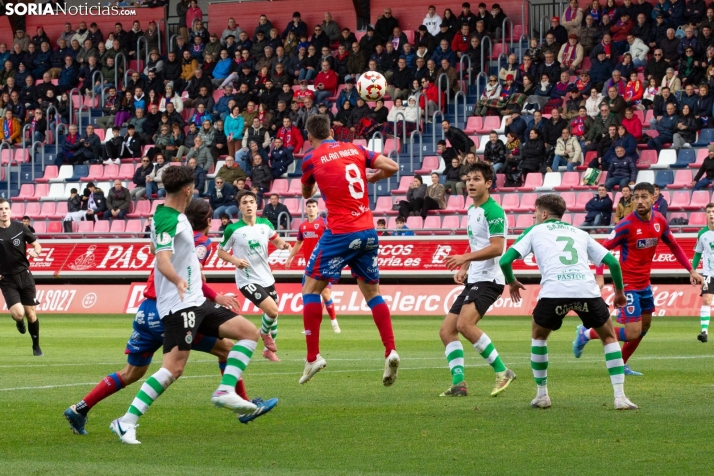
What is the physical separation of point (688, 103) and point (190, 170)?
22795 mm

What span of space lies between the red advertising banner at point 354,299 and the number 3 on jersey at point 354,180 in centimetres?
1566

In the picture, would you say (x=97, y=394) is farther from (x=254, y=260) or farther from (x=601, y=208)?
(x=601, y=208)

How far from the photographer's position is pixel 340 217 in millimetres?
10812

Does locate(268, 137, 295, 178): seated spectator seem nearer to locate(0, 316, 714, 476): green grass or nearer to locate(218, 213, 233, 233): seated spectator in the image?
locate(218, 213, 233, 233): seated spectator

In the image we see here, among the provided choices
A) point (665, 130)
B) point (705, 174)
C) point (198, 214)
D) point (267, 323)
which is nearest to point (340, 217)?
point (198, 214)

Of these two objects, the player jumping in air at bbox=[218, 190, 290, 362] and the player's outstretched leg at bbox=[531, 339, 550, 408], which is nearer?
the player's outstretched leg at bbox=[531, 339, 550, 408]

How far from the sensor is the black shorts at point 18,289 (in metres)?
18.0

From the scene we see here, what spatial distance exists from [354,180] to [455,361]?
219 centimetres

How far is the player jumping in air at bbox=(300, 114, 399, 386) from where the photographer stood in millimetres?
10766

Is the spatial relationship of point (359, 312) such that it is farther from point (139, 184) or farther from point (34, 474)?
point (34, 474)

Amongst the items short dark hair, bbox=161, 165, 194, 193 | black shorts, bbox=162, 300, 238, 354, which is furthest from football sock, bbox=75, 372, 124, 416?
short dark hair, bbox=161, 165, 194, 193

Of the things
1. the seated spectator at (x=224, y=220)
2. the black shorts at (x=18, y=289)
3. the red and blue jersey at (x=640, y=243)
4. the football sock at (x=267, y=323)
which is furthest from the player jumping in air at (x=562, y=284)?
the seated spectator at (x=224, y=220)

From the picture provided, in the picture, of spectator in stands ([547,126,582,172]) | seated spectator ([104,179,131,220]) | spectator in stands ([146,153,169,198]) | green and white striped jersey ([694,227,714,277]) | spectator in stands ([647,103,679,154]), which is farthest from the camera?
spectator in stands ([146,153,169,198])

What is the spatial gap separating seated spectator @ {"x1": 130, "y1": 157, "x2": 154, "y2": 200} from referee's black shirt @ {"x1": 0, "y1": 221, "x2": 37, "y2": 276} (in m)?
17.2
